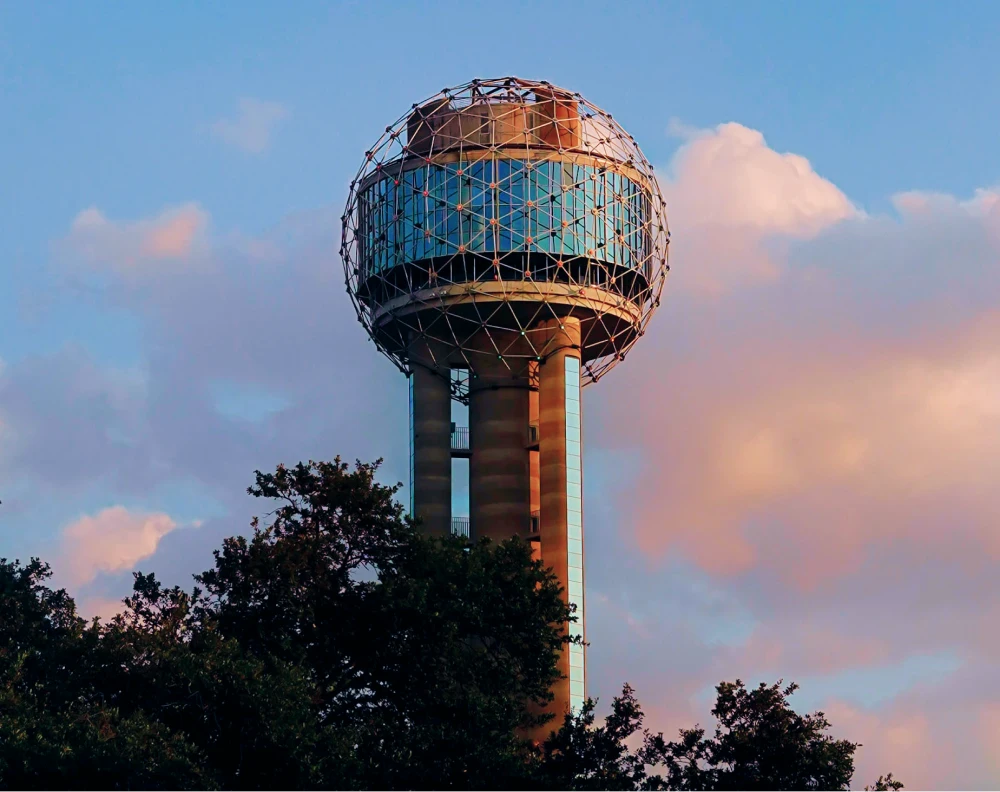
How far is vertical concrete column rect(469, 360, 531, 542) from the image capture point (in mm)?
107000

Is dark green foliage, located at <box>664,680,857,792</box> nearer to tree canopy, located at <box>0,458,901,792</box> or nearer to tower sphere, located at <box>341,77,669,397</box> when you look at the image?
tree canopy, located at <box>0,458,901,792</box>

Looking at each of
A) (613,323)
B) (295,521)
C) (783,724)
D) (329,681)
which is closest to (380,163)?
(613,323)

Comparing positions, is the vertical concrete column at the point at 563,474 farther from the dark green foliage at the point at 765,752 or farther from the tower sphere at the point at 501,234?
the dark green foliage at the point at 765,752

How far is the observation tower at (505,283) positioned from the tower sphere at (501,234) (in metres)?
0.09

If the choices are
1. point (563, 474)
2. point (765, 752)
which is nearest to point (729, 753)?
point (765, 752)

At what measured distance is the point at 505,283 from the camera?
105375 millimetres

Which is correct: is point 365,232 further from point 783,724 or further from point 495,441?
point 783,724

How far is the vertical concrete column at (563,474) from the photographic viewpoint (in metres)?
102

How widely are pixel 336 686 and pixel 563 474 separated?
38057 millimetres

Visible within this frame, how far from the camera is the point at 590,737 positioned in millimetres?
65375

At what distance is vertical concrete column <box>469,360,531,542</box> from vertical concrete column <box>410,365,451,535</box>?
157 centimetres

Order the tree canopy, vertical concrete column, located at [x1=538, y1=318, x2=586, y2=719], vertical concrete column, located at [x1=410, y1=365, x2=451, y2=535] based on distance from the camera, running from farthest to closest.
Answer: vertical concrete column, located at [x1=410, y1=365, x2=451, y2=535], vertical concrete column, located at [x1=538, y1=318, x2=586, y2=719], the tree canopy

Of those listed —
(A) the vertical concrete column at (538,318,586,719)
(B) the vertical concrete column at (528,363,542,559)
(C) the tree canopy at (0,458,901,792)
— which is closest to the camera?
(C) the tree canopy at (0,458,901,792)

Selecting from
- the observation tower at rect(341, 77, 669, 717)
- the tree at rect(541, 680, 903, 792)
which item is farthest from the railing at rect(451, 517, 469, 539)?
the tree at rect(541, 680, 903, 792)
